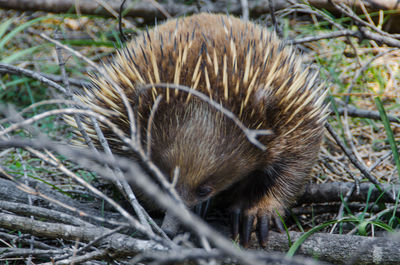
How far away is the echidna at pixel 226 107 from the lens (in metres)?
2.07

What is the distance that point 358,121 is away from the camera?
3.77 metres

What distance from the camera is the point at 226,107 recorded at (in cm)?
215

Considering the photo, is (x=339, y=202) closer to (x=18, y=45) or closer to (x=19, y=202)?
(x=19, y=202)

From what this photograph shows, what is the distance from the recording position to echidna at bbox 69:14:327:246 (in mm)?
2074

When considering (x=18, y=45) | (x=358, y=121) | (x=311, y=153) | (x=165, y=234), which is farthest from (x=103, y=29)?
(x=165, y=234)

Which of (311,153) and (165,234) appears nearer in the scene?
(165,234)

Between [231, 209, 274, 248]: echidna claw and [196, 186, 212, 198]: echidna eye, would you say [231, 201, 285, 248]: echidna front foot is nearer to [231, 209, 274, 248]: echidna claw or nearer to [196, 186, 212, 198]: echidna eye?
[231, 209, 274, 248]: echidna claw

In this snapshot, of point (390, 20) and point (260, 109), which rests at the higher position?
point (390, 20)

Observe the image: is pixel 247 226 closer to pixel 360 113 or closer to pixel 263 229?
pixel 263 229

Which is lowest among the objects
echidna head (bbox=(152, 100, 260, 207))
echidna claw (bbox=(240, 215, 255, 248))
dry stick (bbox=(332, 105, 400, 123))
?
echidna claw (bbox=(240, 215, 255, 248))

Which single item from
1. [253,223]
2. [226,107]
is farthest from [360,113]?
[226,107]

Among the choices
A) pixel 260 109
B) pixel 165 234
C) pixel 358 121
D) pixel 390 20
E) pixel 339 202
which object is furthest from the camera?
pixel 390 20

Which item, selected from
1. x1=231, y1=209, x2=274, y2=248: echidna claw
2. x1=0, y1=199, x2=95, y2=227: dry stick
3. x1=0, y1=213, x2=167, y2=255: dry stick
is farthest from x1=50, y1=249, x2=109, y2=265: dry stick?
x1=231, y1=209, x2=274, y2=248: echidna claw

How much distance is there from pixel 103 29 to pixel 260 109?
340 centimetres
